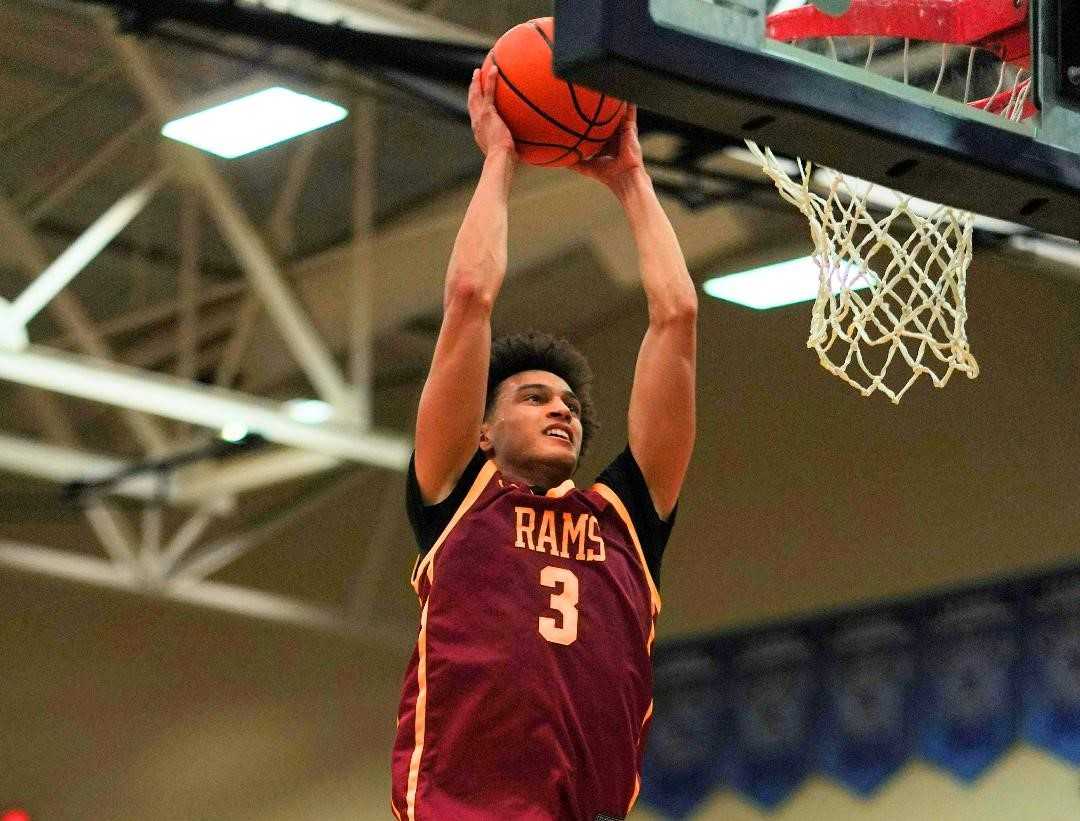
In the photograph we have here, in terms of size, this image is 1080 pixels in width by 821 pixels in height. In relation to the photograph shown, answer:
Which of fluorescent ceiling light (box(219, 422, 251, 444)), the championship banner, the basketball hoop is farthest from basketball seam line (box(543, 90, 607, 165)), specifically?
the championship banner

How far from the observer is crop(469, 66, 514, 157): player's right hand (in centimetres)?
378

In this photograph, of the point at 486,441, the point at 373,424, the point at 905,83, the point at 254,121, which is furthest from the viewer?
the point at 373,424

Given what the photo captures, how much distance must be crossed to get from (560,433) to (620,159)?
60 cm

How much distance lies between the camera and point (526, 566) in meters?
3.65

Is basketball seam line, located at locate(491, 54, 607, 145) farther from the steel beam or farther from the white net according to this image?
the steel beam

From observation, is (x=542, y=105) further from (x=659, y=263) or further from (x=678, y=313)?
(x=678, y=313)

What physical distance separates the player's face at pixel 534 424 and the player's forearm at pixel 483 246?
0.34 metres

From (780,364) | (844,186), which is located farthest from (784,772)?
(844,186)

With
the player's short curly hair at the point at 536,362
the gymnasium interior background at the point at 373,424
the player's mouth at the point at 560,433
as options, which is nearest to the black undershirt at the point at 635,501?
the player's mouth at the point at 560,433

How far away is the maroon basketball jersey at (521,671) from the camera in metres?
3.52

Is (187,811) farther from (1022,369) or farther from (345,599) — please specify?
(1022,369)

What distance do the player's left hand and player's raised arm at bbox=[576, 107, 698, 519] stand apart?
0.08 meters

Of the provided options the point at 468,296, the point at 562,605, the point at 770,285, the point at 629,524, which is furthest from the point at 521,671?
the point at 770,285

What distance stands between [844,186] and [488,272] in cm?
109
